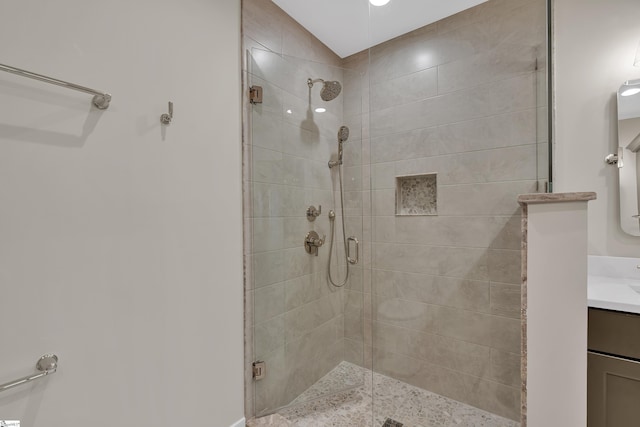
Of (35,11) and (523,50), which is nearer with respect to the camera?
(35,11)

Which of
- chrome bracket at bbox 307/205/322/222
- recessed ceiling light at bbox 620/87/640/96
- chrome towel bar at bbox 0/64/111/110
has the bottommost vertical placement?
chrome bracket at bbox 307/205/322/222

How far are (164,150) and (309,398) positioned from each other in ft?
5.66

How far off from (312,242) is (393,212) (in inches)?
24.5

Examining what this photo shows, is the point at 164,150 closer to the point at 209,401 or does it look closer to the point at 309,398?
the point at 209,401

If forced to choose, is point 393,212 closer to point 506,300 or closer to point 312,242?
point 312,242

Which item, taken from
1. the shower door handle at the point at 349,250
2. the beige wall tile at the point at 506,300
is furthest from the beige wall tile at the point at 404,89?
the beige wall tile at the point at 506,300

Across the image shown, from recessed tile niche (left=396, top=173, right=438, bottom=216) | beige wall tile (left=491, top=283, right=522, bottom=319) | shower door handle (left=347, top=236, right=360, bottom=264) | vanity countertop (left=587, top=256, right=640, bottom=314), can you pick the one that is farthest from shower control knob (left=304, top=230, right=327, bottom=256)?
vanity countertop (left=587, top=256, right=640, bottom=314)

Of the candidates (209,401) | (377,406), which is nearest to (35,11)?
(209,401)

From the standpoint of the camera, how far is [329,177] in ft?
6.36

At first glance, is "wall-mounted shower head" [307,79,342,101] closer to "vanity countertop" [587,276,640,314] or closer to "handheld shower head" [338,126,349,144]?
"handheld shower head" [338,126,349,144]

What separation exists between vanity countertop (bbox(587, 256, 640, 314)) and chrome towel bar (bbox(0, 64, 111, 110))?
199 centimetres

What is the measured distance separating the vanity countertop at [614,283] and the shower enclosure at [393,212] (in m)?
0.39

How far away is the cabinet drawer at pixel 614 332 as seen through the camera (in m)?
1.05

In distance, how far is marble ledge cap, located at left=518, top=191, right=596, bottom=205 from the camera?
3.25 ft
